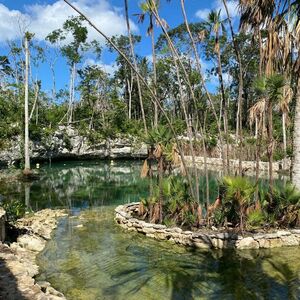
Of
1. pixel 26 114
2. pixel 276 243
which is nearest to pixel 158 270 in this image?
pixel 276 243

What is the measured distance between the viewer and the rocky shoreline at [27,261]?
20.2ft

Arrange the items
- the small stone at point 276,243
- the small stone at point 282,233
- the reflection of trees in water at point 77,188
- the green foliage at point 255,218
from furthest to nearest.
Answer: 1. the reflection of trees in water at point 77,188
2. the green foliage at point 255,218
3. the small stone at point 282,233
4. the small stone at point 276,243

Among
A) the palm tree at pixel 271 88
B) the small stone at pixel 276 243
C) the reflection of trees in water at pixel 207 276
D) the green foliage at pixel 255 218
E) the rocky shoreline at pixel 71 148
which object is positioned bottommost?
the reflection of trees in water at pixel 207 276

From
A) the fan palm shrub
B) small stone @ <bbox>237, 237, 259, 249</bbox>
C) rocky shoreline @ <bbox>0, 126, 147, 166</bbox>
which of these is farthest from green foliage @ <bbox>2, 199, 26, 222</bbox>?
rocky shoreline @ <bbox>0, 126, 147, 166</bbox>

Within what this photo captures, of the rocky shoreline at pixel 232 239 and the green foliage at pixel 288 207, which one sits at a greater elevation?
the green foliage at pixel 288 207

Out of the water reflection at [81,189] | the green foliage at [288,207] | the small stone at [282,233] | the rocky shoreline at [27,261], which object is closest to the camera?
the rocky shoreline at [27,261]

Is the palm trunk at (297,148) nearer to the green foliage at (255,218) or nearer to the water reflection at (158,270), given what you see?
the green foliage at (255,218)

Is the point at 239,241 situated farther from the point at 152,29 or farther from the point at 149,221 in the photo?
the point at 152,29

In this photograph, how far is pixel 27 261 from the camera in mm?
8711

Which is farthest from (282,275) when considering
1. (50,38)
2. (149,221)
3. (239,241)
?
(50,38)

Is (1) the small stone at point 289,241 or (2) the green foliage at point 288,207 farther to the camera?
(2) the green foliage at point 288,207

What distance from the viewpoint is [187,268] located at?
340 inches

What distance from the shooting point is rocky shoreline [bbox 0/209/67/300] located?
616 cm

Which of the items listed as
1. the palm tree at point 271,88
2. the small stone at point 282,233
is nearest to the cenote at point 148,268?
the small stone at point 282,233
